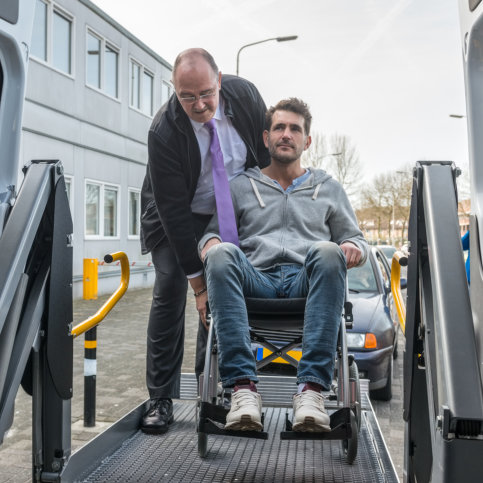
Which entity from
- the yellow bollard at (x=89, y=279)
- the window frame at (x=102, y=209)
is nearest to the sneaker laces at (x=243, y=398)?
the yellow bollard at (x=89, y=279)

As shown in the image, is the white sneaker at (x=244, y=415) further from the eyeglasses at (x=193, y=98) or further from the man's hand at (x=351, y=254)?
the eyeglasses at (x=193, y=98)

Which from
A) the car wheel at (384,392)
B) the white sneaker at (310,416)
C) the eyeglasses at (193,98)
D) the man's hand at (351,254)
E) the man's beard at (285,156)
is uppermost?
the eyeglasses at (193,98)

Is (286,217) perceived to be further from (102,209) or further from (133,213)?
(133,213)

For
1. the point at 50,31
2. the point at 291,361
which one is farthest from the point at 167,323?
the point at 50,31

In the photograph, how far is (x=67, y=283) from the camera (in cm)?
248

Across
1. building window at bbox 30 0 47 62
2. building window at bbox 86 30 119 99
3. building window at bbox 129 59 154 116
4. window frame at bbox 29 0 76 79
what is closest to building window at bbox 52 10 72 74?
window frame at bbox 29 0 76 79

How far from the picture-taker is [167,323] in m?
3.89

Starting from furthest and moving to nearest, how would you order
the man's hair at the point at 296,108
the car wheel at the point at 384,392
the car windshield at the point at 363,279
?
the car windshield at the point at 363,279
the car wheel at the point at 384,392
the man's hair at the point at 296,108

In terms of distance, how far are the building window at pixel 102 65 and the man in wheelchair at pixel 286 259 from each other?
1435 centimetres

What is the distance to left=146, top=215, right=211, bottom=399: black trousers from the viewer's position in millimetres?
3797

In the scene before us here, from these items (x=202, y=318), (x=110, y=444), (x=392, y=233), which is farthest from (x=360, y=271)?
(x=392, y=233)

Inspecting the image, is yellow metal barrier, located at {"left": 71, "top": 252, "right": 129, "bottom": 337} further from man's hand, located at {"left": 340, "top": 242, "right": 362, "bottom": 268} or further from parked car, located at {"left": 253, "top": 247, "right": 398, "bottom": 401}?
parked car, located at {"left": 253, "top": 247, "right": 398, "bottom": 401}

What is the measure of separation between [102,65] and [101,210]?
417 centimetres

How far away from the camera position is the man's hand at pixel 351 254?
3.30 meters
